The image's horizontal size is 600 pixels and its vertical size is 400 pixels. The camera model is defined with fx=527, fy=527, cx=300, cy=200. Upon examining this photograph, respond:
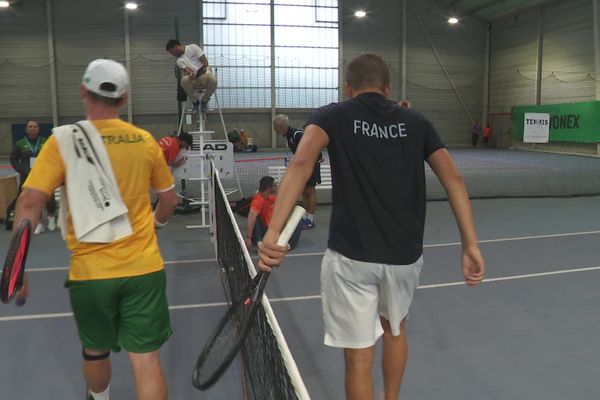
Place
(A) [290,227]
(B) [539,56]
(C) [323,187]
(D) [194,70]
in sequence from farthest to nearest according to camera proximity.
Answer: (B) [539,56]
(C) [323,187]
(D) [194,70]
(A) [290,227]

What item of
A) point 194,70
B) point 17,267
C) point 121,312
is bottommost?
point 121,312

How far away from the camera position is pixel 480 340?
3693 mm

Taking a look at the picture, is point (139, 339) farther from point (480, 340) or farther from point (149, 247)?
point (480, 340)

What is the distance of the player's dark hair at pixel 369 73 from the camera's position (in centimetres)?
221

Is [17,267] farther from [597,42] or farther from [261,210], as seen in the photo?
[597,42]

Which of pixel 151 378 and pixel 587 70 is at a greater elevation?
pixel 587 70

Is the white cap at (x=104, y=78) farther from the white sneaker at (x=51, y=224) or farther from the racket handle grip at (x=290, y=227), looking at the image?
the white sneaker at (x=51, y=224)

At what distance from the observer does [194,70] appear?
721cm

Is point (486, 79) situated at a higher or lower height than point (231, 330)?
higher

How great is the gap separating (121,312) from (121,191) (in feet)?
1.63

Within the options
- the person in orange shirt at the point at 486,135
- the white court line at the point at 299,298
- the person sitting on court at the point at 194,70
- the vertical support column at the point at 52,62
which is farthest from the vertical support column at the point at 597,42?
the vertical support column at the point at 52,62

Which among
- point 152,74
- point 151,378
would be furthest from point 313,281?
point 152,74

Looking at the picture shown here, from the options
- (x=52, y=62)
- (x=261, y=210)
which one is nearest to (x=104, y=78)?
(x=261, y=210)

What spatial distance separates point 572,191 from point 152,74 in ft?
57.4
